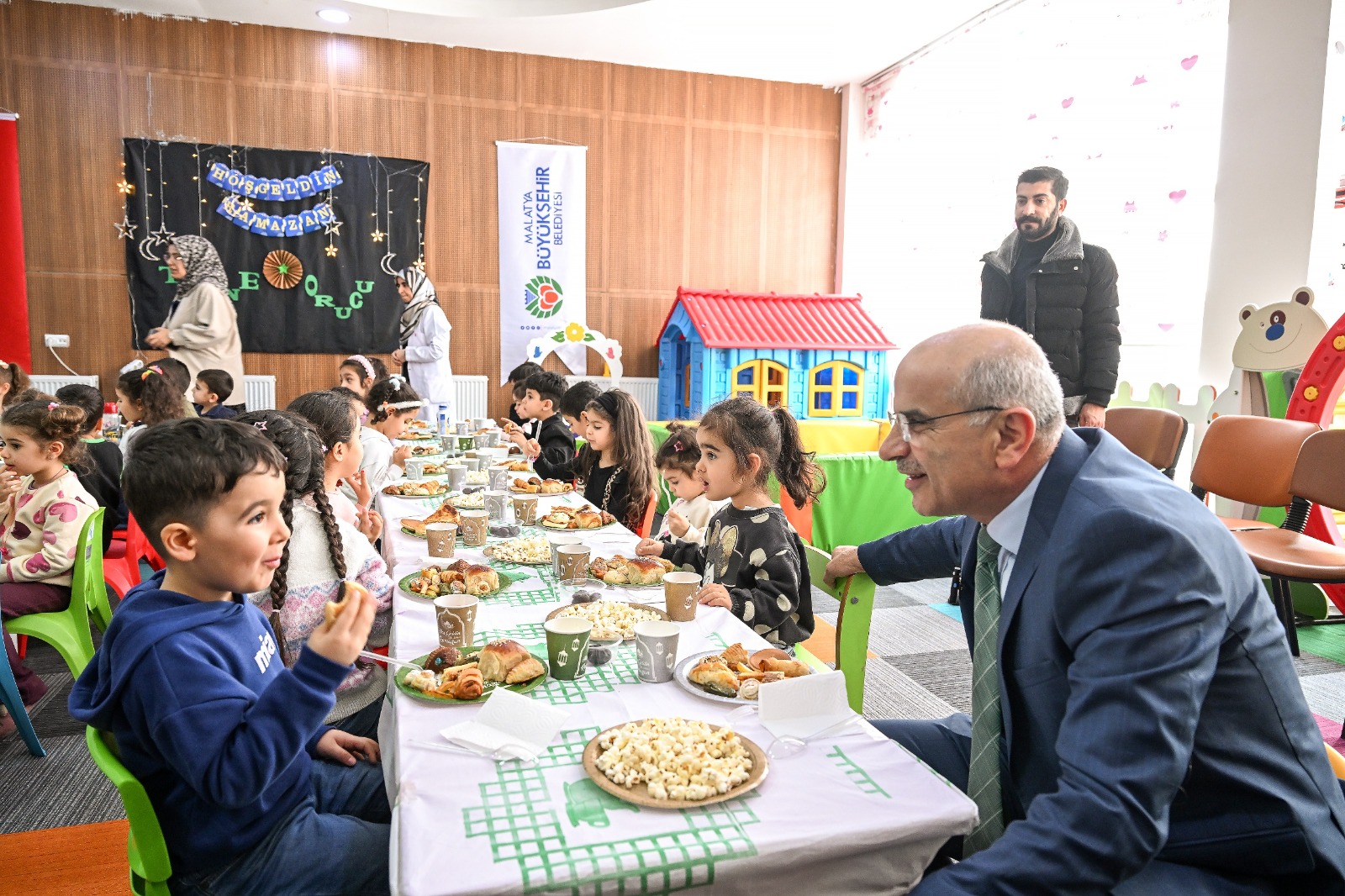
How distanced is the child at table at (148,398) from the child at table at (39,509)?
120cm

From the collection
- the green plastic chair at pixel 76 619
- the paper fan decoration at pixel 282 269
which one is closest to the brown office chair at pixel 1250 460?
the green plastic chair at pixel 76 619

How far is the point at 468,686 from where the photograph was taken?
1.35 meters

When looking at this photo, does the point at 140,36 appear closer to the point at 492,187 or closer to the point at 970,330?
the point at 492,187

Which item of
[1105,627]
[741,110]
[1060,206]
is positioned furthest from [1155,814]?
[741,110]

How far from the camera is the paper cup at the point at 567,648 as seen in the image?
4.75ft

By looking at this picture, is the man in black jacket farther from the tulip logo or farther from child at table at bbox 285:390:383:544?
the tulip logo

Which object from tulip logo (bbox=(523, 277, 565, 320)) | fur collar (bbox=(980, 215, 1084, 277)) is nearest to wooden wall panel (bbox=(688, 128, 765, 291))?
tulip logo (bbox=(523, 277, 565, 320))

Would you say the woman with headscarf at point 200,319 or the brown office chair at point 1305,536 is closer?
the brown office chair at point 1305,536

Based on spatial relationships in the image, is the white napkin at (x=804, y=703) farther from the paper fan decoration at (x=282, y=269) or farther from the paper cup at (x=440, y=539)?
the paper fan decoration at (x=282, y=269)

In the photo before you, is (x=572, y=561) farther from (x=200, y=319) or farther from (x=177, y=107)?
(x=177, y=107)

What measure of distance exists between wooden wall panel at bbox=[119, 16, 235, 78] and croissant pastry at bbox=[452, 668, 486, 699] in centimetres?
800

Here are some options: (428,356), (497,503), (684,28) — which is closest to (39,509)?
(497,503)

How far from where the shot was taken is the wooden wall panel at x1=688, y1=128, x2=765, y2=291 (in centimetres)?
890

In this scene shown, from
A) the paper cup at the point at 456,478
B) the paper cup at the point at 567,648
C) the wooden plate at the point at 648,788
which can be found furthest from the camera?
the paper cup at the point at 456,478
